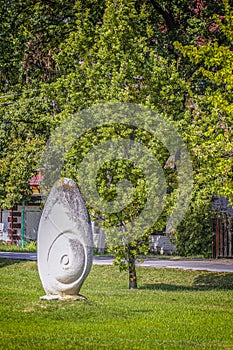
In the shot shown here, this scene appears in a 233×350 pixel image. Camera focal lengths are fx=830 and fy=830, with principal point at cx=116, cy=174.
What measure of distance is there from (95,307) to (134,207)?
5849 millimetres

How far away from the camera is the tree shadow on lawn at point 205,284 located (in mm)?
21172

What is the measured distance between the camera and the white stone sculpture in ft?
49.0

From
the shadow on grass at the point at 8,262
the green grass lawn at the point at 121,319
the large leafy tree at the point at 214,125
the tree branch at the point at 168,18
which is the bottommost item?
the green grass lawn at the point at 121,319

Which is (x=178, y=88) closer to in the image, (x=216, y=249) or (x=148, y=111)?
(x=148, y=111)

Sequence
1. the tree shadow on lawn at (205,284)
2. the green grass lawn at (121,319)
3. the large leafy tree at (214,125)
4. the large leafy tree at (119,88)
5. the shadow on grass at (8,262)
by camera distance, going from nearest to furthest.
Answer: the green grass lawn at (121,319), the large leafy tree at (214,125), the large leafy tree at (119,88), the tree shadow on lawn at (205,284), the shadow on grass at (8,262)

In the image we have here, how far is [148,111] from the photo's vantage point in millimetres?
19594

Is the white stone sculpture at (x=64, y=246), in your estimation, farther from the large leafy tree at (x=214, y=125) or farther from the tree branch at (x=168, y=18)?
the tree branch at (x=168, y=18)

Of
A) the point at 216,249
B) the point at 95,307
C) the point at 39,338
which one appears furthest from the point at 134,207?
the point at 216,249

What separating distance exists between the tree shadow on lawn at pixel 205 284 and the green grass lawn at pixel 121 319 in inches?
11.9

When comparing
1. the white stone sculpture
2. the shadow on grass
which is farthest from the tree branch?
the white stone sculpture

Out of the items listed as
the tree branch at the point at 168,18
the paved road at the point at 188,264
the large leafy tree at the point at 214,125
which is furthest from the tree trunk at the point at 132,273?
the tree branch at the point at 168,18

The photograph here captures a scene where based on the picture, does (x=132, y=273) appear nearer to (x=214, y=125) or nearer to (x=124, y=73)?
(x=214, y=125)

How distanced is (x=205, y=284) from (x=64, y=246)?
8.17 metres

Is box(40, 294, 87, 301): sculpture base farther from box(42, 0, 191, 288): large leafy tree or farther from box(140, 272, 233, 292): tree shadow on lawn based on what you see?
box(140, 272, 233, 292): tree shadow on lawn
